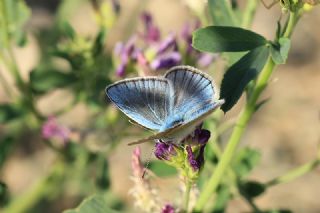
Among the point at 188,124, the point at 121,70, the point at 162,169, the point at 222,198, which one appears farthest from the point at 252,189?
the point at 188,124

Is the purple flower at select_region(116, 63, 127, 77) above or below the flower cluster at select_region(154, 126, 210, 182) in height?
below

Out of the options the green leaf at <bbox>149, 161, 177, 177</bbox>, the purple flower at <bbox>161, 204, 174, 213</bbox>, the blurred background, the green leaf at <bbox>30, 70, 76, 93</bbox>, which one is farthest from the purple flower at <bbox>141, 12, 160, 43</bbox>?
the blurred background

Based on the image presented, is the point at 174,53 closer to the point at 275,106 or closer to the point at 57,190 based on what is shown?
the point at 57,190

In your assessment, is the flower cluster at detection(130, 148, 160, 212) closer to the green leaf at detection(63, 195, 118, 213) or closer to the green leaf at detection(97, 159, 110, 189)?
the green leaf at detection(63, 195, 118, 213)

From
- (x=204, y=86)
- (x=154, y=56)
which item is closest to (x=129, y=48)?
(x=154, y=56)

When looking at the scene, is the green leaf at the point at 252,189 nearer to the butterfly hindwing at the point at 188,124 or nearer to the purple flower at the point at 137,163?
the purple flower at the point at 137,163

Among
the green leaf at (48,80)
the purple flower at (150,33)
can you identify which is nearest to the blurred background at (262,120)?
the green leaf at (48,80)
